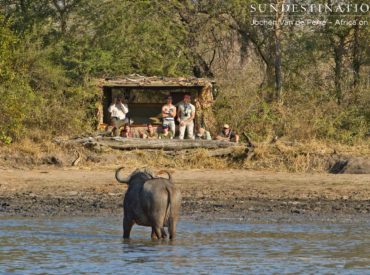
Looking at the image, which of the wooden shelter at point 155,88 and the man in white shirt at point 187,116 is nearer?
the man in white shirt at point 187,116

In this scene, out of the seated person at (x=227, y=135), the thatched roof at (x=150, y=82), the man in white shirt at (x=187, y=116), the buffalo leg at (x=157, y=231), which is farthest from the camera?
the thatched roof at (x=150, y=82)

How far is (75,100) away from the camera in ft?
84.8

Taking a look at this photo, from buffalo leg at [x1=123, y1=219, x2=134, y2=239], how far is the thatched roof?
470 inches

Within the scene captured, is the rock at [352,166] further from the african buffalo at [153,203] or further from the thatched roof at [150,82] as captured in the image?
the african buffalo at [153,203]

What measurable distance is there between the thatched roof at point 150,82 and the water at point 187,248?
9860mm

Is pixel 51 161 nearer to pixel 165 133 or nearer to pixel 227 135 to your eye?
pixel 165 133

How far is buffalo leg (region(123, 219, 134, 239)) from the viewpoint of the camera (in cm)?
1389

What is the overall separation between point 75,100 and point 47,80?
1.00 meters

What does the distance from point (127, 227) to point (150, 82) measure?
1231 centimetres

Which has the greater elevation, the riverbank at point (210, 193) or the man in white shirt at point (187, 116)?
the man in white shirt at point (187, 116)

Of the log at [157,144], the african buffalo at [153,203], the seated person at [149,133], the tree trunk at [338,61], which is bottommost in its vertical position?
the african buffalo at [153,203]

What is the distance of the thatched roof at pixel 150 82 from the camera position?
25.9 meters

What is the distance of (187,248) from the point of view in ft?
44.2

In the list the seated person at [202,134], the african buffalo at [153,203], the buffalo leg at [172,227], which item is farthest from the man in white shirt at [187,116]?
the buffalo leg at [172,227]
